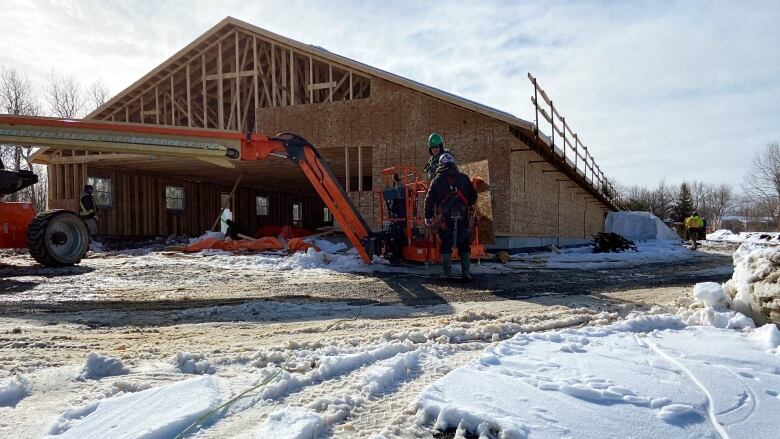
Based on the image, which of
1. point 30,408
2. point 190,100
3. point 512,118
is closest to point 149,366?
point 30,408

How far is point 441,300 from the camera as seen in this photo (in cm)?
563

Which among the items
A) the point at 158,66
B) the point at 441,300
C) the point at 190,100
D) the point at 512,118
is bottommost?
the point at 441,300

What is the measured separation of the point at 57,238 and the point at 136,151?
3553 mm

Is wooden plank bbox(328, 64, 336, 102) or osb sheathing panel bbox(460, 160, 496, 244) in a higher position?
wooden plank bbox(328, 64, 336, 102)

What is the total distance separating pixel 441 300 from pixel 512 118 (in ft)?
28.3

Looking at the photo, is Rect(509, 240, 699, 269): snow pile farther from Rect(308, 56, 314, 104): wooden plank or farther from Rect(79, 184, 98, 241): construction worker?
Rect(79, 184, 98, 241): construction worker

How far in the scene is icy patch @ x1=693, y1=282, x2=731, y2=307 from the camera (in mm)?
4105

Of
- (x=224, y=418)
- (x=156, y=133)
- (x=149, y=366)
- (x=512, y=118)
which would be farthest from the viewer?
(x=512, y=118)

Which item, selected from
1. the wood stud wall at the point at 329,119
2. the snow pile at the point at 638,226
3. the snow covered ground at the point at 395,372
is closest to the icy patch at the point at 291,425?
the snow covered ground at the point at 395,372

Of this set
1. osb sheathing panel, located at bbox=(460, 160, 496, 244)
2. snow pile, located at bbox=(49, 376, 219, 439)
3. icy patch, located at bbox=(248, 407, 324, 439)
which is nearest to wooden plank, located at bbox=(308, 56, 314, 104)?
osb sheathing panel, located at bbox=(460, 160, 496, 244)

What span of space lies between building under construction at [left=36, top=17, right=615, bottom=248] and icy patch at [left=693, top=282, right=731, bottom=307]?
5931mm

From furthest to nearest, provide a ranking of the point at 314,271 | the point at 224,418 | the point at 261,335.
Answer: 1. the point at 314,271
2. the point at 261,335
3. the point at 224,418

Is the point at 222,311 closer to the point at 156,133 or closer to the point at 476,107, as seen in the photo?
the point at 156,133

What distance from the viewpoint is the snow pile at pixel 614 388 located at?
2057 millimetres
